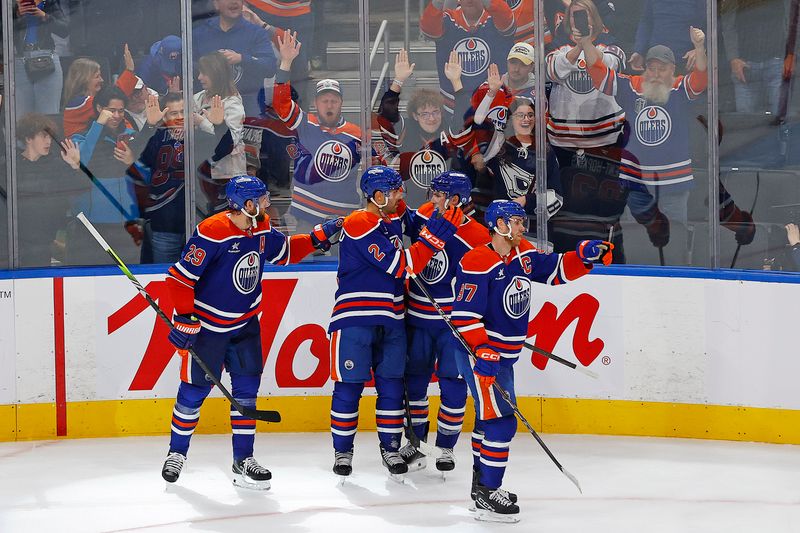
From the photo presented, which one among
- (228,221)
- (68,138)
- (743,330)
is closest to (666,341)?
(743,330)

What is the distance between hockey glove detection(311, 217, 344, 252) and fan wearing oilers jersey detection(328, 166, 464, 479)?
0.45ft

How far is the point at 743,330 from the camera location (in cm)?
535

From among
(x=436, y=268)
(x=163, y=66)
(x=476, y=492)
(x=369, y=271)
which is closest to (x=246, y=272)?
(x=369, y=271)

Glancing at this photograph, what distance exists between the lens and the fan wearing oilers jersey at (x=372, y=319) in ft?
15.7

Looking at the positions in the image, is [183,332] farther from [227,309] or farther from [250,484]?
[250,484]

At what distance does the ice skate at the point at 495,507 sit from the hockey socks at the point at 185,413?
126 cm

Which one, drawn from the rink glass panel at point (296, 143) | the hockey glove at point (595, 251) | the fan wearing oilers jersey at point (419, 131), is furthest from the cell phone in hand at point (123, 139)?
the hockey glove at point (595, 251)

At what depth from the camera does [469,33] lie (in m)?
5.86

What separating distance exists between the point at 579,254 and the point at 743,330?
1398mm

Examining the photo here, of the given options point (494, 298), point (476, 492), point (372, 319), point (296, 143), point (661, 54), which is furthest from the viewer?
point (296, 143)

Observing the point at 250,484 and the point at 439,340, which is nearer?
the point at 250,484

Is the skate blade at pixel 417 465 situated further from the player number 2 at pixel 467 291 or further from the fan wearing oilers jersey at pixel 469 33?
the fan wearing oilers jersey at pixel 469 33

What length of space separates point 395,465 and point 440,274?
2.70ft

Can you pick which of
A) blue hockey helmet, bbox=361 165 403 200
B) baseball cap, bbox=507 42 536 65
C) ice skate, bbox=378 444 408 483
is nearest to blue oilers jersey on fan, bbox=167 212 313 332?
blue hockey helmet, bbox=361 165 403 200
